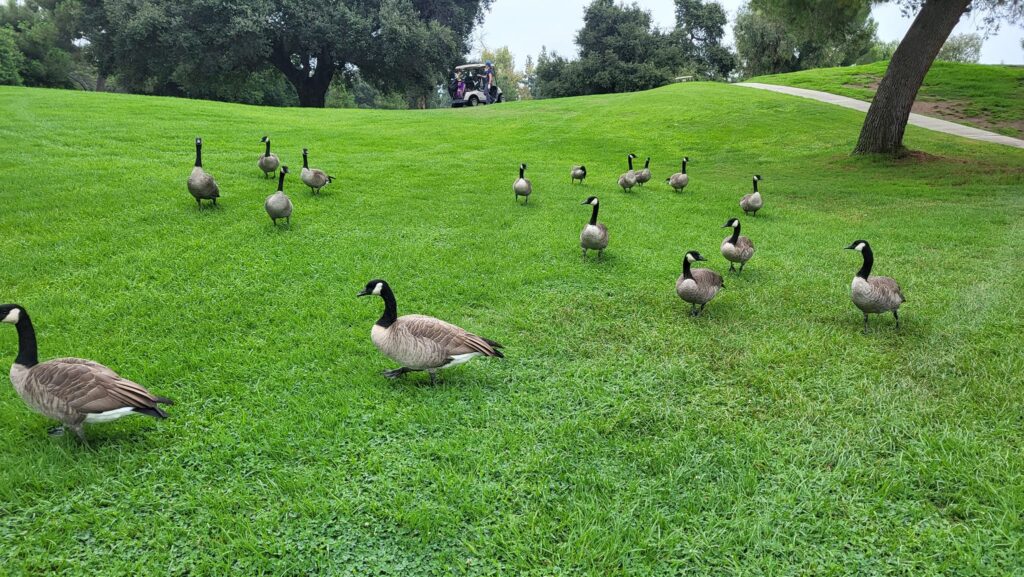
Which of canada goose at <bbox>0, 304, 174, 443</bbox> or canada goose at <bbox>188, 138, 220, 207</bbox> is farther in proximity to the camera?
canada goose at <bbox>188, 138, 220, 207</bbox>

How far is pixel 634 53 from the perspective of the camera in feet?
190

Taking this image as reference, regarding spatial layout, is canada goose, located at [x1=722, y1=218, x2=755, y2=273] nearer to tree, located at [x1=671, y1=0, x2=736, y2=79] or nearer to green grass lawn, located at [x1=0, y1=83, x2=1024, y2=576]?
green grass lawn, located at [x1=0, y1=83, x2=1024, y2=576]

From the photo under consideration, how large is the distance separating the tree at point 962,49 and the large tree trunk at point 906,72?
76.6 metres

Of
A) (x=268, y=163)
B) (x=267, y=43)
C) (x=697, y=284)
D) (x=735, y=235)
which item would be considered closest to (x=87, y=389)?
(x=697, y=284)

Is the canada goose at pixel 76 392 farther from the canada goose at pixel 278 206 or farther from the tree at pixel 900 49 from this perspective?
the tree at pixel 900 49

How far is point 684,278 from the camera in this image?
22.9 ft

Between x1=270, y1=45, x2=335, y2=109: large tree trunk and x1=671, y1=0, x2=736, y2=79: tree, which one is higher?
x1=671, y1=0, x2=736, y2=79: tree

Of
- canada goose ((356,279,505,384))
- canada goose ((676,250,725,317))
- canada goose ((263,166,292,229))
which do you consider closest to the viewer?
canada goose ((356,279,505,384))

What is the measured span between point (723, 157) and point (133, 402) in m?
22.2

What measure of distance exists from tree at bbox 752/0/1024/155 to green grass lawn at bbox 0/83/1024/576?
721 centimetres

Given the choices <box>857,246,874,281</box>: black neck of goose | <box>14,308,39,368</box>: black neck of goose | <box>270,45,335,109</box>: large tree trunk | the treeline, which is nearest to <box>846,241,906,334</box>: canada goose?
<box>857,246,874,281</box>: black neck of goose

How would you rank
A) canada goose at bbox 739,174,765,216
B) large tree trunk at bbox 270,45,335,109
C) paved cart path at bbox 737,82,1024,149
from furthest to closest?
1. large tree trunk at bbox 270,45,335,109
2. paved cart path at bbox 737,82,1024,149
3. canada goose at bbox 739,174,765,216

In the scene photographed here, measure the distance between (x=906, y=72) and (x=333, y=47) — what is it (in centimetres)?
4231

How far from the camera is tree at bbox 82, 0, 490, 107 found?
39.8m
